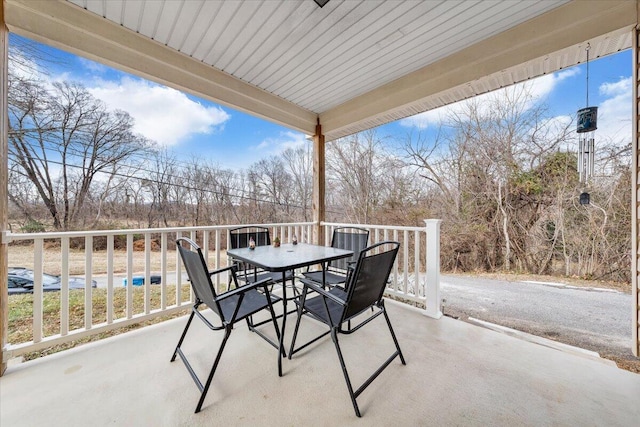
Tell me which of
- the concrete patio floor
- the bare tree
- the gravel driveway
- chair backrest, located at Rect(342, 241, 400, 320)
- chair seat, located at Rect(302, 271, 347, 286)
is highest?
the bare tree

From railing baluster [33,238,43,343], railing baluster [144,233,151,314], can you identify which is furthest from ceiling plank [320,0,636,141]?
railing baluster [33,238,43,343]

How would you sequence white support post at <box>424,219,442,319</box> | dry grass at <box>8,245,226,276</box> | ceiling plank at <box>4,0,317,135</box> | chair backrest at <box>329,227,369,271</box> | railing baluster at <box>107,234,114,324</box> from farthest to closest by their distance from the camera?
chair backrest at <box>329,227,369,271</box>
white support post at <box>424,219,442,319</box>
dry grass at <box>8,245,226,276</box>
railing baluster at <box>107,234,114,324</box>
ceiling plank at <box>4,0,317,135</box>

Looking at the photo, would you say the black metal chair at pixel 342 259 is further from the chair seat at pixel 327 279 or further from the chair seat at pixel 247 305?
the chair seat at pixel 247 305

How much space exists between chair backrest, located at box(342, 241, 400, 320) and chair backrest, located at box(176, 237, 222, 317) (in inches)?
33.1

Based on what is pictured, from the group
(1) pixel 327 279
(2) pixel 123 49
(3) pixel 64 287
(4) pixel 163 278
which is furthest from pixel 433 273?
(2) pixel 123 49

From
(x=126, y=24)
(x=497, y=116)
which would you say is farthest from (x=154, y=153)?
(x=497, y=116)

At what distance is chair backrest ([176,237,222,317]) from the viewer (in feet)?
4.51

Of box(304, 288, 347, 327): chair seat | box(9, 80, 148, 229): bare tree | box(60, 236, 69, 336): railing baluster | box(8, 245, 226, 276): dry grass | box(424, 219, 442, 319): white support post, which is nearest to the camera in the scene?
box(304, 288, 347, 327): chair seat

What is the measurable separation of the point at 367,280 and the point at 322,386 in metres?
0.82

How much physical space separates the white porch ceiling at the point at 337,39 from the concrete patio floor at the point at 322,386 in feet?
8.74

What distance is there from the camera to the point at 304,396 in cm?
152

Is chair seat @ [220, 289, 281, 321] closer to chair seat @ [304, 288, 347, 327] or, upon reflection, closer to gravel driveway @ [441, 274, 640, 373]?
chair seat @ [304, 288, 347, 327]

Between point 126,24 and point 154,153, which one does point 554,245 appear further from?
point 154,153

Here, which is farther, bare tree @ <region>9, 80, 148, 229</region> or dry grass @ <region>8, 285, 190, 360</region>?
bare tree @ <region>9, 80, 148, 229</region>
